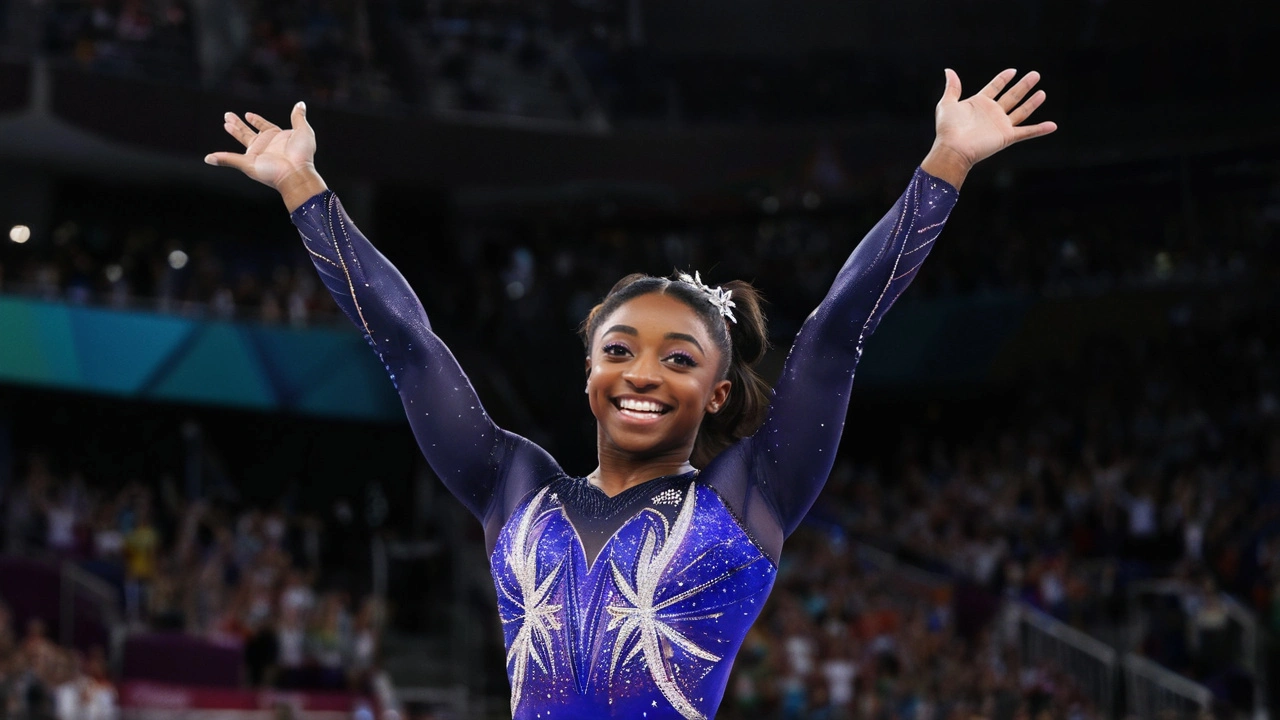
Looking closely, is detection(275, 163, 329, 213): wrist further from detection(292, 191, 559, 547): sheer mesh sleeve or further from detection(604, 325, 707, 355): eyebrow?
detection(604, 325, 707, 355): eyebrow

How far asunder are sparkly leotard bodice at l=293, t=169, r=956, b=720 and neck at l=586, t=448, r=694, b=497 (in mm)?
30

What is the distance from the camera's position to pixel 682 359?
112 inches

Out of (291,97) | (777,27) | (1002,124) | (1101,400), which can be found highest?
(777,27)

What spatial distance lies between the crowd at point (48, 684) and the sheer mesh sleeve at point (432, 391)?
726 centimetres

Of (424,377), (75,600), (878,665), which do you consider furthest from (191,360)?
(424,377)

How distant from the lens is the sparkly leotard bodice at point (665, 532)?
8.91ft

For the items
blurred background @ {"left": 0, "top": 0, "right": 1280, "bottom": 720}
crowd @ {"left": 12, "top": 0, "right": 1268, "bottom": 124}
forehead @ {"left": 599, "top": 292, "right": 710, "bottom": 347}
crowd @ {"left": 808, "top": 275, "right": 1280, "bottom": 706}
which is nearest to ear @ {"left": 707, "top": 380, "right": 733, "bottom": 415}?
forehead @ {"left": 599, "top": 292, "right": 710, "bottom": 347}

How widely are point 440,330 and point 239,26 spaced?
3697 mm

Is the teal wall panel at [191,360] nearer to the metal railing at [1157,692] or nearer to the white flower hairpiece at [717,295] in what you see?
the metal railing at [1157,692]

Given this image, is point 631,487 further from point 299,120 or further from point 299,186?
point 299,120

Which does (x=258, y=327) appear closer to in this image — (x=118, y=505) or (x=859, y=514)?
(x=118, y=505)

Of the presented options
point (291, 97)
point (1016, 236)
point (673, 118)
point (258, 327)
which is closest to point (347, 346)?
point (258, 327)

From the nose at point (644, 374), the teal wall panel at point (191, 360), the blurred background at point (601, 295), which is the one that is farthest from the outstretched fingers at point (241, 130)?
the teal wall panel at point (191, 360)

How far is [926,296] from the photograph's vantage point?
17.0 meters
